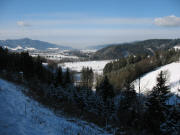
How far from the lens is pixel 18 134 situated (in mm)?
4242

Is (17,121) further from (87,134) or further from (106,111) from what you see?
(106,111)

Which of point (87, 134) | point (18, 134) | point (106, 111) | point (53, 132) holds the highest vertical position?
point (18, 134)

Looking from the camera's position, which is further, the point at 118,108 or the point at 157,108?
the point at 118,108

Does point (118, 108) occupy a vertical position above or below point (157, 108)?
below

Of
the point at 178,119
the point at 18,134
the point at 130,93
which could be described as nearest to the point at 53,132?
the point at 18,134

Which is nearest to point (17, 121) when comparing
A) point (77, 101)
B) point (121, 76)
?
point (77, 101)

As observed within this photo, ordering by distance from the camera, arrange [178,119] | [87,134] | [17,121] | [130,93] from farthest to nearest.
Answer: [130,93], [178,119], [87,134], [17,121]

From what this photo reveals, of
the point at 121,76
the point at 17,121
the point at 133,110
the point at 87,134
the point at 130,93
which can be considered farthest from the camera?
the point at 121,76

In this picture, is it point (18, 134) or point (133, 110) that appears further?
point (133, 110)

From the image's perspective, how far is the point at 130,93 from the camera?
23719 mm

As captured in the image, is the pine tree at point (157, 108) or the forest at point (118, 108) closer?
the forest at point (118, 108)

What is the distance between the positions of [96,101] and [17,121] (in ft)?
52.1

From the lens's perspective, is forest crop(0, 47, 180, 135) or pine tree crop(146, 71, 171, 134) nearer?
forest crop(0, 47, 180, 135)

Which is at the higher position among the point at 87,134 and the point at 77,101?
the point at 87,134
